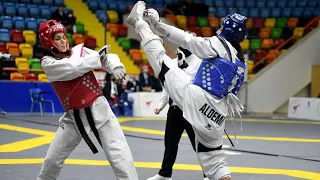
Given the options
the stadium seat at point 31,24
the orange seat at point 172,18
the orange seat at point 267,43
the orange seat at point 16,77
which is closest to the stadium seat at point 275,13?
the orange seat at point 267,43

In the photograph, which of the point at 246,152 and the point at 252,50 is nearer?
the point at 246,152

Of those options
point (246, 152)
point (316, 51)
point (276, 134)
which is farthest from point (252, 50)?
point (246, 152)

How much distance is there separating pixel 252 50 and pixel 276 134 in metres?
9.65

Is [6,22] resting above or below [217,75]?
below

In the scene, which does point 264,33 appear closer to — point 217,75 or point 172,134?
point 172,134

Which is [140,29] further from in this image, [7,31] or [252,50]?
[252,50]

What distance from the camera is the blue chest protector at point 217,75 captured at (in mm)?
3949

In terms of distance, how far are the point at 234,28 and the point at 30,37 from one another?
14.0m

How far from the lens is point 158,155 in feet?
24.8

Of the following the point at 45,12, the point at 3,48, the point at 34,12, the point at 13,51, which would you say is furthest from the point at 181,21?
the point at 3,48

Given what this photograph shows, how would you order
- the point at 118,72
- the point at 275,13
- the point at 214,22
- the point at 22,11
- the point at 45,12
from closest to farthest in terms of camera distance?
the point at 118,72
the point at 22,11
the point at 45,12
the point at 214,22
the point at 275,13

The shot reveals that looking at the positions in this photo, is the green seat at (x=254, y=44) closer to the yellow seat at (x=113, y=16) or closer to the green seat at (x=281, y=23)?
the green seat at (x=281, y=23)

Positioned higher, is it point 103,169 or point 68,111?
point 68,111

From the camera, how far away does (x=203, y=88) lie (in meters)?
3.97
